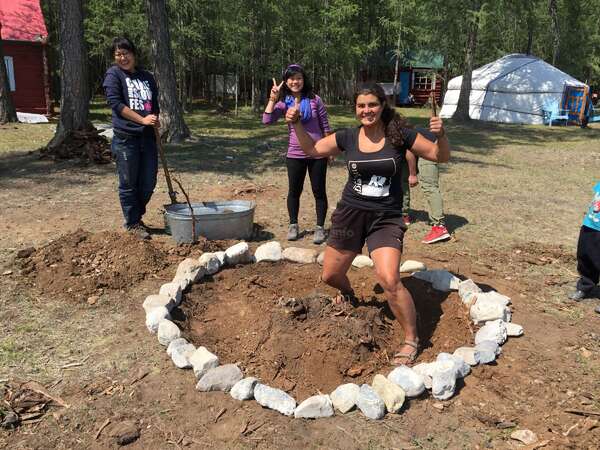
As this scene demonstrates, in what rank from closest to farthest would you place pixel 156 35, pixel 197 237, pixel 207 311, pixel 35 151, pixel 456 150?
pixel 207 311, pixel 197 237, pixel 35 151, pixel 156 35, pixel 456 150

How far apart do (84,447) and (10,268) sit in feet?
9.40

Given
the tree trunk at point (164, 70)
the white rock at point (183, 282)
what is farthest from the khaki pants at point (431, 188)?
the tree trunk at point (164, 70)

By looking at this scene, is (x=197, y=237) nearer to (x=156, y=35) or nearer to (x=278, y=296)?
(x=278, y=296)

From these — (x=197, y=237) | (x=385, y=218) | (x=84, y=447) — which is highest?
(x=385, y=218)

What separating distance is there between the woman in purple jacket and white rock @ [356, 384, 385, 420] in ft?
8.33

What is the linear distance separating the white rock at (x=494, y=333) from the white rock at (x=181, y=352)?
2043mm

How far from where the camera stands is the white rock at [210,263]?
184 inches

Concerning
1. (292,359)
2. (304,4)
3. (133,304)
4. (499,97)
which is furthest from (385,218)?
(304,4)

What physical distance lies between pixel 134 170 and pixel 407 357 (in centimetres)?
362

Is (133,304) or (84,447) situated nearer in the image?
(84,447)

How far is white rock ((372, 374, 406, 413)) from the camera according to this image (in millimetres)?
3012

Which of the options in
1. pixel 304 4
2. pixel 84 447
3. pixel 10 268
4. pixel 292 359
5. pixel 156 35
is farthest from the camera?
pixel 304 4

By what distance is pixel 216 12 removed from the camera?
24.7 metres

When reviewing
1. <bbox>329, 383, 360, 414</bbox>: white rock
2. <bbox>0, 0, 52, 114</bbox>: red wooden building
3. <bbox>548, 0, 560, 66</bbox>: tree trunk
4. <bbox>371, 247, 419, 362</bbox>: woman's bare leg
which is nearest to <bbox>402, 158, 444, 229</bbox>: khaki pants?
<bbox>371, 247, 419, 362</bbox>: woman's bare leg
